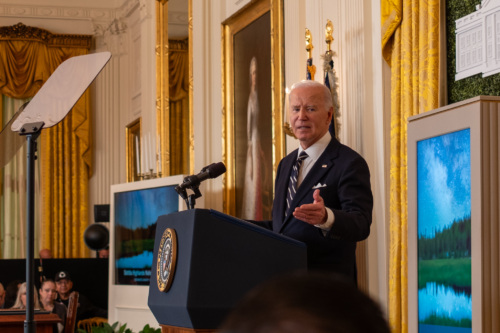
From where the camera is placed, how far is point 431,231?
2.92 m

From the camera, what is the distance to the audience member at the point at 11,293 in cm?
922

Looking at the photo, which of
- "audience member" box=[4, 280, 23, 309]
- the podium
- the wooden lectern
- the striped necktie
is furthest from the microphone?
"audience member" box=[4, 280, 23, 309]

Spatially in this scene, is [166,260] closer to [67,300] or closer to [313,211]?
[313,211]

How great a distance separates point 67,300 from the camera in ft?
32.6

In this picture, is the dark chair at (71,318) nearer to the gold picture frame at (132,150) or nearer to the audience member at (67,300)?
the audience member at (67,300)

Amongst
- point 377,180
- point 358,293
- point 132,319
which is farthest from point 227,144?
point 358,293

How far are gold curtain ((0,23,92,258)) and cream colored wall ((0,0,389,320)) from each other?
27 centimetres

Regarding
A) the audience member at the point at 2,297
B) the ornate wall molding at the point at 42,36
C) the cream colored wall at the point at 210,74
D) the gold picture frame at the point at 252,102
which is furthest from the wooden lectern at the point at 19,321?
the ornate wall molding at the point at 42,36

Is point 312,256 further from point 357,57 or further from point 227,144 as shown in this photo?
point 227,144

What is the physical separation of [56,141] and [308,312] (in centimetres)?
1473

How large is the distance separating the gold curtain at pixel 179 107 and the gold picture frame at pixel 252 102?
127 cm

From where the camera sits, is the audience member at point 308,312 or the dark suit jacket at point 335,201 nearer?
the audience member at point 308,312

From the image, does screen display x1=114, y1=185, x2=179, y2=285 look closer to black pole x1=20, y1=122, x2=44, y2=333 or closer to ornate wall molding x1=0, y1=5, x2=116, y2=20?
black pole x1=20, y1=122, x2=44, y2=333

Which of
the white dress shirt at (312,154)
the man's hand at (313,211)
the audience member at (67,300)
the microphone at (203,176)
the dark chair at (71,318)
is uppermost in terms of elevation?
the white dress shirt at (312,154)
